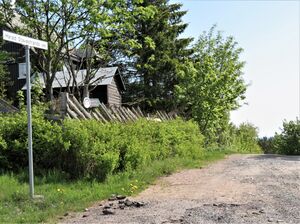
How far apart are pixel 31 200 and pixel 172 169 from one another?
5357mm

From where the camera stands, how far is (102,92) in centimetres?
3058

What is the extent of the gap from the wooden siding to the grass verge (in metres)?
19.4

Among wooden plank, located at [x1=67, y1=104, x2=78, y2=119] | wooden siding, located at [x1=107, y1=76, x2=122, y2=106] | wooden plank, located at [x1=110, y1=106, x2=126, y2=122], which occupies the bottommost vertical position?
wooden plank, located at [x1=67, y1=104, x2=78, y2=119]

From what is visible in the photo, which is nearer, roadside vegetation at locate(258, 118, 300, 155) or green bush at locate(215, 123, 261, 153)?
roadside vegetation at locate(258, 118, 300, 155)

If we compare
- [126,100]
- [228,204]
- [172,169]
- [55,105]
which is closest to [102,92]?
[126,100]

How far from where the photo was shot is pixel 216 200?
7.77 m

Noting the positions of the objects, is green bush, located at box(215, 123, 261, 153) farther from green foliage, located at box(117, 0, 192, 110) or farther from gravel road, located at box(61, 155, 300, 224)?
gravel road, located at box(61, 155, 300, 224)

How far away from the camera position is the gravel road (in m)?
6.44

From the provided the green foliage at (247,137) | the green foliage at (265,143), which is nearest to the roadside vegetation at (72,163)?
the green foliage at (247,137)

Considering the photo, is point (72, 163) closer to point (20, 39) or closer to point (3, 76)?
point (20, 39)

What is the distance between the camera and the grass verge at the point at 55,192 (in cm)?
696

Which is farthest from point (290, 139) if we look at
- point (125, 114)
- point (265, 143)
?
point (265, 143)

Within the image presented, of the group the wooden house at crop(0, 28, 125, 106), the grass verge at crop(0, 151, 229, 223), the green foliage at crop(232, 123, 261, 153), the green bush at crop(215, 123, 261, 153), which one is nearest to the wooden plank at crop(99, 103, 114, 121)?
the grass verge at crop(0, 151, 229, 223)

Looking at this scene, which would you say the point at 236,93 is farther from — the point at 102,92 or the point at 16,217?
the point at 16,217
